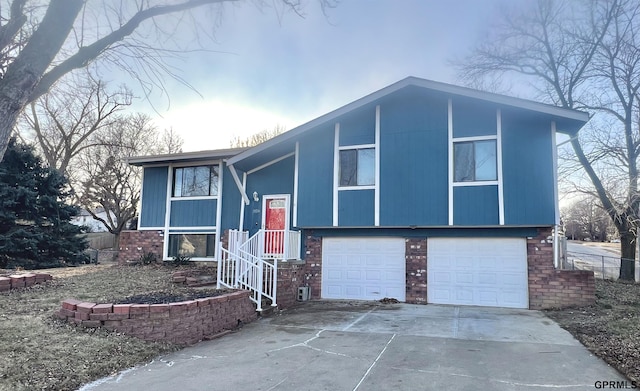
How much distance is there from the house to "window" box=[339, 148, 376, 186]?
30 mm

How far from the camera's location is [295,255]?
12453mm

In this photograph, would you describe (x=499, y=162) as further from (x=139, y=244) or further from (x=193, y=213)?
(x=139, y=244)

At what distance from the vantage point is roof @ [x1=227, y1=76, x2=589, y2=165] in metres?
9.73

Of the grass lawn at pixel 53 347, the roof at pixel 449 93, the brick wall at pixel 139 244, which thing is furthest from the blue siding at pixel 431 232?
the brick wall at pixel 139 244

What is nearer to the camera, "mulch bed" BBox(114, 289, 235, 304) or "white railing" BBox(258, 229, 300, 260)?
"mulch bed" BBox(114, 289, 235, 304)

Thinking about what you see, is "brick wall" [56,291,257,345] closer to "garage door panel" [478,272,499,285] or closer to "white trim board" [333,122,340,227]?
"white trim board" [333,122,340,227]

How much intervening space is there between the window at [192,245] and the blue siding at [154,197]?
853 millimetres

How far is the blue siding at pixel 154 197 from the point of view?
1535 cm

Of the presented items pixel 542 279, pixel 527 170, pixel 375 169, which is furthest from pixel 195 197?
pixel 542 279

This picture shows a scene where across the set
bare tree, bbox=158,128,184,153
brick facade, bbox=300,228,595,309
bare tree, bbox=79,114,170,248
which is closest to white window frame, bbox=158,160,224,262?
brick facade, bbox=300,228,595,309

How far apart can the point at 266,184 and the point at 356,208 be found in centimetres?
368

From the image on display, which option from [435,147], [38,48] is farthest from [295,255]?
[38,48]

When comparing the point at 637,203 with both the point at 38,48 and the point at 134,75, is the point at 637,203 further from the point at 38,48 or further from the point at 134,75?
the point at 38,48

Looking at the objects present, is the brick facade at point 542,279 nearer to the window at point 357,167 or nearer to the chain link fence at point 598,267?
the chain link fence at point 598,267
